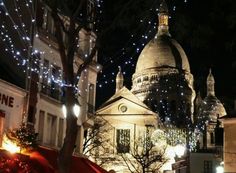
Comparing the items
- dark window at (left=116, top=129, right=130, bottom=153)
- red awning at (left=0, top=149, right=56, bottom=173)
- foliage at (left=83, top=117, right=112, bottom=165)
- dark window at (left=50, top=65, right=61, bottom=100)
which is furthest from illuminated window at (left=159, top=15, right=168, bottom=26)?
red awning at (left=0, top=149, right=56, bottom=173)

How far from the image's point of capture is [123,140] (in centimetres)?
6788

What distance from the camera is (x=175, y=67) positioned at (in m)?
98.8

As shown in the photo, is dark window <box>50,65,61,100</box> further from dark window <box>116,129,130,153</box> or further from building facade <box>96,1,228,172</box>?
building facade <box>96,1,228,172</box>

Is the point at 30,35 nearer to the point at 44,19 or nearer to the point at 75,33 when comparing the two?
the point at 44,19

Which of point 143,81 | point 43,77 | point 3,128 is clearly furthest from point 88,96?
point 143,81

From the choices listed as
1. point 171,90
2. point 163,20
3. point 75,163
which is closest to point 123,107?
point 171,90

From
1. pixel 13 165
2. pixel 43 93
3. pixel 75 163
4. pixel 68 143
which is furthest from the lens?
pixel 43 93

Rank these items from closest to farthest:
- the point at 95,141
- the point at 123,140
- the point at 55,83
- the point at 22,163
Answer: the point at 22,163, the point at 55,83, the point at 95,141, the point at 123,140

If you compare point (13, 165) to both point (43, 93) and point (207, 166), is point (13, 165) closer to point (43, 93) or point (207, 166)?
point (43, 93)

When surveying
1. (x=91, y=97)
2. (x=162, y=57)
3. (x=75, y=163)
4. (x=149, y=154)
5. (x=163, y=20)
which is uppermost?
(x=163, y=20)

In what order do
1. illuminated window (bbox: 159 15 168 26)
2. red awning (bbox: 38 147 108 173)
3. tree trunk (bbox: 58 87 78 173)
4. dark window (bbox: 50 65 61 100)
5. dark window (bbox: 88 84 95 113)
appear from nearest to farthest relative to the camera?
1. tree trunk (bbox: 58 87 78 173)
2. red awning (bbox: 38 147 108 173)
3. dark window (bbox: 50 65 61 100)
4. dark window (bbox: 88 84 95 113)
5. illuminated window (bbox: 159 15 168 26)

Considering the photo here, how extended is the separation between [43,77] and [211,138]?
242 feet

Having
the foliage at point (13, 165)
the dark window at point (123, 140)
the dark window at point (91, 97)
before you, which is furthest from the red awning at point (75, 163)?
the dark window at point (123, 140)

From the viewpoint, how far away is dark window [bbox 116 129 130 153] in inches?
2618
